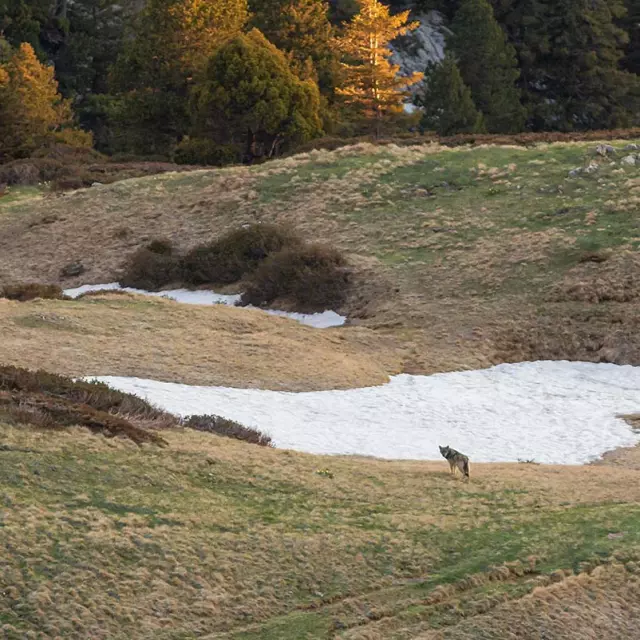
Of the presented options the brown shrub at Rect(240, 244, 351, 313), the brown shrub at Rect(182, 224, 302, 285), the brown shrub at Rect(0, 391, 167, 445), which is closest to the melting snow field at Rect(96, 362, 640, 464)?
the brown shrub at Rect(0, 391, 167, 445)

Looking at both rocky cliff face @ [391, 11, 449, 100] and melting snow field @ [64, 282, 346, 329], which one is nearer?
melting snow field @ [64, 282, 346, 329]

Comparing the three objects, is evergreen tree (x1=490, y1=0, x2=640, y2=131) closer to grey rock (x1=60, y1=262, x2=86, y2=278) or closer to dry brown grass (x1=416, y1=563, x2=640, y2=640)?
grey rock (x1=60, y1=262, x2=86, y2=278)

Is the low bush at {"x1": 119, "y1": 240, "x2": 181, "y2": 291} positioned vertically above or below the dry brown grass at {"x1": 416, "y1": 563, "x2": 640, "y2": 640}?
below

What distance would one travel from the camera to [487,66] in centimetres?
8156

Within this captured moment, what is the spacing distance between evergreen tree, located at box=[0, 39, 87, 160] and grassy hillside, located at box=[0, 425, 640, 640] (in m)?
51.6

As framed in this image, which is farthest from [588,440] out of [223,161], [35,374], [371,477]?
[223,161]

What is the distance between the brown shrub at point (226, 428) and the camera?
18406 mm

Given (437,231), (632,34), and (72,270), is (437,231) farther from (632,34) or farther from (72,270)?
(632,34)

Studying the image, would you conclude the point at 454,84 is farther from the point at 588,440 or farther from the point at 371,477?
the point at 371,477

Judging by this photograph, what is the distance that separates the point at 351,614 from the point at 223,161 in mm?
49857

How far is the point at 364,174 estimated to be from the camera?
145 feet

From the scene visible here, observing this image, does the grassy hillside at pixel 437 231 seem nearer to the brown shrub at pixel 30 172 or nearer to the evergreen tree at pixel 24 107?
the brown shrub at pixel 30 172

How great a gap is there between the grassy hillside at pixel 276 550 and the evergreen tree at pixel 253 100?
43905 millimetres

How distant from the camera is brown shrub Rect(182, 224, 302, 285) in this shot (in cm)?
3853
